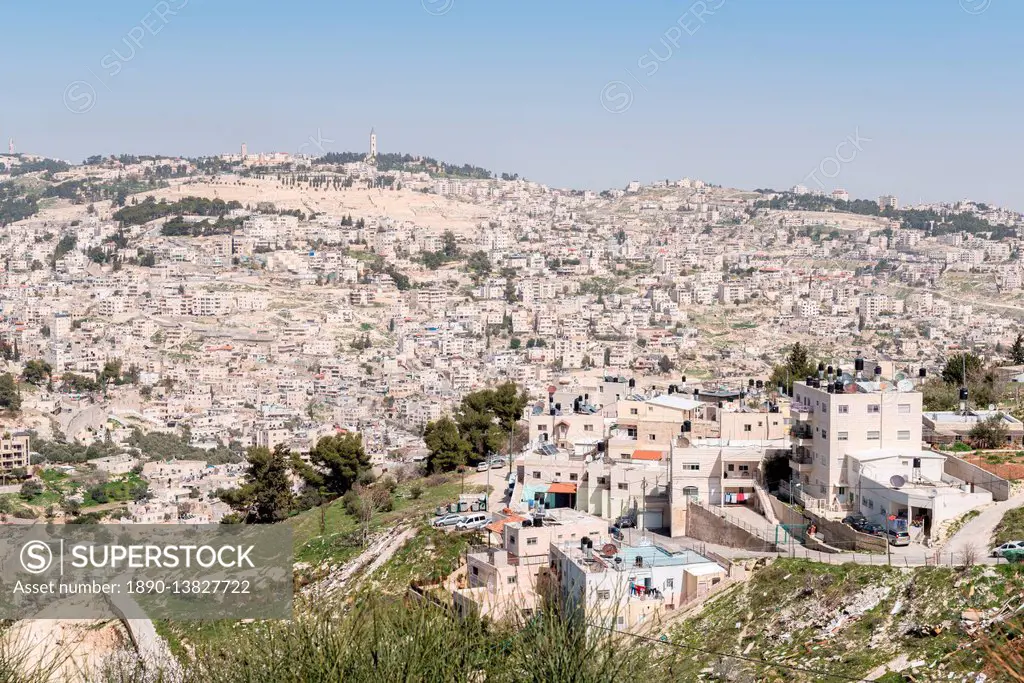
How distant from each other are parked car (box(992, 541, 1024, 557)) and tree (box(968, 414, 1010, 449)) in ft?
13.2

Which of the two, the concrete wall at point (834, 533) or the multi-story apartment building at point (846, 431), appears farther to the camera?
the multi-story apartment building at point (846, 431)

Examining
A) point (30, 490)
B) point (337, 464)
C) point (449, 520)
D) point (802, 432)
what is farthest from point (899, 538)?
point (30, 490)

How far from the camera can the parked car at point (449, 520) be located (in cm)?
1416

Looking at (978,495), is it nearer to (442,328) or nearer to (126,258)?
(442,328)

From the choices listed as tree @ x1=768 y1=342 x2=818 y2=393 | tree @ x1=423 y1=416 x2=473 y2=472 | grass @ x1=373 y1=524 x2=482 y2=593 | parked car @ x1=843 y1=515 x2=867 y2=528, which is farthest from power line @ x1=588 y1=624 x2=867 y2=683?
tree @ x1=768 y1=342 x2=818 y2=393

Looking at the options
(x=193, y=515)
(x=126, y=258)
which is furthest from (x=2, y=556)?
(x=126, y=258)

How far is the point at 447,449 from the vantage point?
759 inches

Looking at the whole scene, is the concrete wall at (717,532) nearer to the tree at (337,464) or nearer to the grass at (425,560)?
the grass at (425,560)

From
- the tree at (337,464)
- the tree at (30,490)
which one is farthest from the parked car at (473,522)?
the tree at (30,490)

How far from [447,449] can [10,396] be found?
29.8 meters

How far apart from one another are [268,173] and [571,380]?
220 ft

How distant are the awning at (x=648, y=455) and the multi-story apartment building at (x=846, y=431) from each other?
2.02 meters

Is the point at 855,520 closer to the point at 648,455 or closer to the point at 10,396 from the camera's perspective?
the point at 648,455

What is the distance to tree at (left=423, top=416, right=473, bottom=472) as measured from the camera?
62.8 ft
